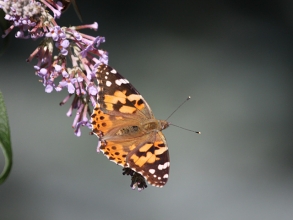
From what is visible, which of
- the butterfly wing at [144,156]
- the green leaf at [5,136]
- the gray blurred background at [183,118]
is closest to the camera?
the green leaf at [5,136]

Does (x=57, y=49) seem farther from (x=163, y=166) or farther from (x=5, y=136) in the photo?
(x=163, y=166)

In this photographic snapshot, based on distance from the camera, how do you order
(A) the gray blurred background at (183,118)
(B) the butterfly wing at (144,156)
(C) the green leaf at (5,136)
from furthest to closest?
(A) the gray blurred background at (183,118) → (B) the butterfly wing at (144,156) → (C) the green leaf at (5,136)

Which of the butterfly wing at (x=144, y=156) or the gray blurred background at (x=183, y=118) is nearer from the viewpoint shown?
the butterfly wing at (x=144, y=156)

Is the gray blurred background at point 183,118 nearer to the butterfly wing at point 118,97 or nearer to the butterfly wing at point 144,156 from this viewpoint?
the butterfly wing at point 118,97

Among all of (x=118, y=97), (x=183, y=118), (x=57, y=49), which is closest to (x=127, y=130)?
(x=118, y=97)

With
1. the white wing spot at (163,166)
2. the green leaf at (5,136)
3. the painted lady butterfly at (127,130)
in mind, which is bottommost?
the green leaf at (5,136)

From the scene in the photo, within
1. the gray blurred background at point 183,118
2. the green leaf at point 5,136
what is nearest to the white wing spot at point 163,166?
the green leaf at point 5,136

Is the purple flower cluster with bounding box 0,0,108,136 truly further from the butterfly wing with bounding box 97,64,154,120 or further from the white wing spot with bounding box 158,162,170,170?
the white wing spot with bounding box 158,162,170,170
